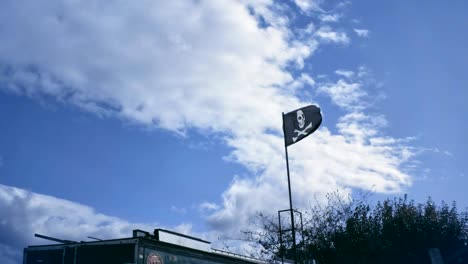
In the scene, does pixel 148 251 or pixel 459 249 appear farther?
pixel 459 249

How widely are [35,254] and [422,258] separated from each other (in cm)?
2557

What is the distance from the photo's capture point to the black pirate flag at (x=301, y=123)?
14.9 m

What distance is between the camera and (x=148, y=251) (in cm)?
1414

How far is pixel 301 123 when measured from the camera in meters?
15.0

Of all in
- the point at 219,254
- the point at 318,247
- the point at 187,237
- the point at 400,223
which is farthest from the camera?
the point at 400,223

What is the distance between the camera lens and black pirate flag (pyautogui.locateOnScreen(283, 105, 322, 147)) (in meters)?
14.9

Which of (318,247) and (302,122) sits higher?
(302,122)

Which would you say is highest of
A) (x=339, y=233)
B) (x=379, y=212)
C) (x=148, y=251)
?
(x=379, y=212)

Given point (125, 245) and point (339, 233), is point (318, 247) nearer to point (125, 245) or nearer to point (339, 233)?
point (339, 233)

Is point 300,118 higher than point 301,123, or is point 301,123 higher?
point 300,118

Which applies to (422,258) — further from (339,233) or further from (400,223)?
(339,233)

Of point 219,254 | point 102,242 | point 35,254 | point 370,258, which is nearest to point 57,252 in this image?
point 35,254

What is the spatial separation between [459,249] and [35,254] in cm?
2767

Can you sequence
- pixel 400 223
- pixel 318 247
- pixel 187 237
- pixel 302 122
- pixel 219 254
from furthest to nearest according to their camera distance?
1. pixel 400 223
2. pixel 318 247
3. pixel 219 254
4. pixel 187 237
5. pixel 302 122
